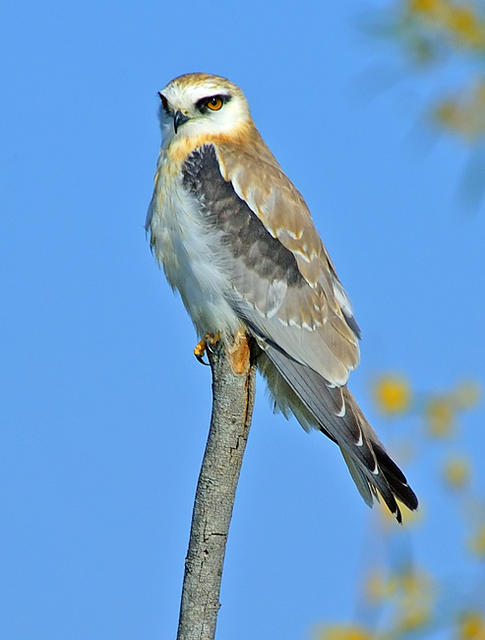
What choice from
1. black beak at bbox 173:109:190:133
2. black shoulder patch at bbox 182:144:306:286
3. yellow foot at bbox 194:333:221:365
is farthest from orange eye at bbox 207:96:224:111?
yellow foot at bbox 194:333:221:365

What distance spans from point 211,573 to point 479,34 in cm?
226

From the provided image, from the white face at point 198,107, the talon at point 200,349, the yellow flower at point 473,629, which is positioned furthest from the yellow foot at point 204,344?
the yellow flower at point 473,629

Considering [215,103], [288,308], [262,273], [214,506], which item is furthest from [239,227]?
[214,506]

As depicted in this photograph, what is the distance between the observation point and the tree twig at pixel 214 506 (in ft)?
11.1

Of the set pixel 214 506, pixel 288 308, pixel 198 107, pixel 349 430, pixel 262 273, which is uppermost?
pixel 198 107

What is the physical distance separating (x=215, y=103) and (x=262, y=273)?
1.08 m

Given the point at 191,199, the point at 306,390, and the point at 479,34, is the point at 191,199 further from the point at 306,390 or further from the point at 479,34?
the point at 479,34

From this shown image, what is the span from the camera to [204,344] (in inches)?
167

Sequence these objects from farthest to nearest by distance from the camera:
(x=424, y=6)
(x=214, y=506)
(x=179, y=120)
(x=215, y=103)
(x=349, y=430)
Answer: (x=215, y=103), (x=179, y=120), (x=349, y=430), (x=214, y=506), (x=424, y=6)

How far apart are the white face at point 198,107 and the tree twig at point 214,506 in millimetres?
1718

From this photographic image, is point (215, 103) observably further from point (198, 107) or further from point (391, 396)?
point (391, 396)

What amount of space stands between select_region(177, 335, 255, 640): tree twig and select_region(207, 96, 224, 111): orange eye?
6.03 ft

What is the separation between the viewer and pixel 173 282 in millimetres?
4562

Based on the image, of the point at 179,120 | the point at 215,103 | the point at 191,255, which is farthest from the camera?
the point at 215,103
